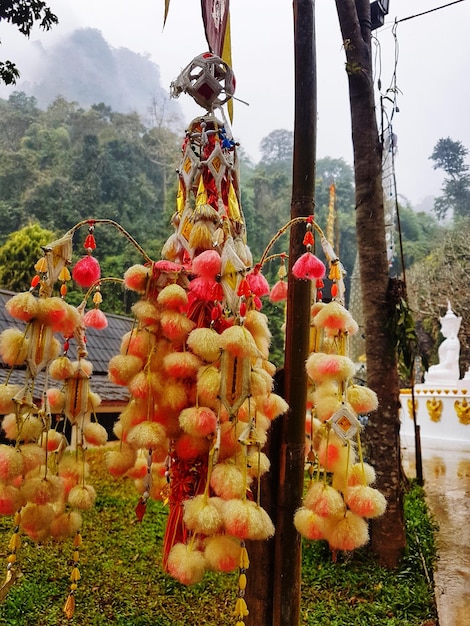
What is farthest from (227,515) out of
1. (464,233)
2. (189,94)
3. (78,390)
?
(464,233)

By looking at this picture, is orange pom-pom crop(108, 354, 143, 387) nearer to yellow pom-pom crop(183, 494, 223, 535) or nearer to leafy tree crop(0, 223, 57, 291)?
yellow pom-pom crop(183, 494, 223, 535)

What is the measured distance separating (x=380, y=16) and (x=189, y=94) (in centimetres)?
264

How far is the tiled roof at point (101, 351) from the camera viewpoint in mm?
5017

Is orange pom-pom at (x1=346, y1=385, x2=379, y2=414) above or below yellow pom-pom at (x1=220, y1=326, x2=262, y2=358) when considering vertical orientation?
below

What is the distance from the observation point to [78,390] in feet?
4.24

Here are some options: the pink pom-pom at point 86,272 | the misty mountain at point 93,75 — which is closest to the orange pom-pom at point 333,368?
the pink pom-pom at point 86,272

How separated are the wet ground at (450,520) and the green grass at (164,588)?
91 mm

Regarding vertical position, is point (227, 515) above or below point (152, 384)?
below

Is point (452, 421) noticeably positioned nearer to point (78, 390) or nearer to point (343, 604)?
point (343, 604)

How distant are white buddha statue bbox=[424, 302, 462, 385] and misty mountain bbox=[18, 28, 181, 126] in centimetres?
3960

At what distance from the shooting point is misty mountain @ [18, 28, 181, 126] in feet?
150

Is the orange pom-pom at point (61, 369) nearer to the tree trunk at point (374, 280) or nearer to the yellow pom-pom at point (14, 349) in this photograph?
the yellow pom-pom at point (14, 349)

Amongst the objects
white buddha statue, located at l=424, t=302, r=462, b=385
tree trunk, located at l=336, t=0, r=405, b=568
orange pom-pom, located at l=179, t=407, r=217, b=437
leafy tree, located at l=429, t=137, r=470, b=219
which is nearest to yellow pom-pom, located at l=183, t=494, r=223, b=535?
orange pom-pom, located at l=179, t=407, r=217, b=437

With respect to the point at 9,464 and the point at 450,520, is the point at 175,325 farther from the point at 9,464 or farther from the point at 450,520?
the point at 450,520
